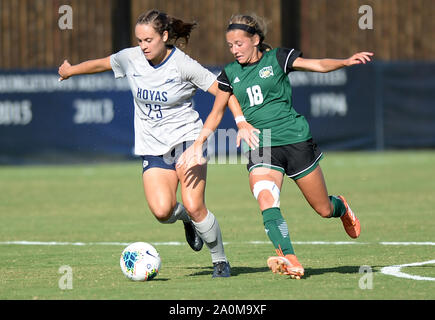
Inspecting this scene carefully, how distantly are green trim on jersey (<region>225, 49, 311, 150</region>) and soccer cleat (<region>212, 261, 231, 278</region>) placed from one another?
3.21 ft

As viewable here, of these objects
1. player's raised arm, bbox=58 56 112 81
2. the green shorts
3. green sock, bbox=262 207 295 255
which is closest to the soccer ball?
green sock, bbox=262 207 295 255

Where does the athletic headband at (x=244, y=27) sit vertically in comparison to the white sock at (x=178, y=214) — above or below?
above

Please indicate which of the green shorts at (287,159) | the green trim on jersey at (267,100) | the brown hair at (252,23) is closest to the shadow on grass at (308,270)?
the green shorts at (287,159)

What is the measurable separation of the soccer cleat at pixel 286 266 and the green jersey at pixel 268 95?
1002 millimetres

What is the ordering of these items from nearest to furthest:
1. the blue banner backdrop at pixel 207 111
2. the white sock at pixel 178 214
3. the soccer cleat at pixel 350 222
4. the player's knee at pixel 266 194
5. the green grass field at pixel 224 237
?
the green grass field at pixel 224 237 → the player's knee at pixel 266 194 → the white sock at pixel 178 214 → the soccer cleat at pixel 350 222 → the blue banner backdrop at pixel 207 111

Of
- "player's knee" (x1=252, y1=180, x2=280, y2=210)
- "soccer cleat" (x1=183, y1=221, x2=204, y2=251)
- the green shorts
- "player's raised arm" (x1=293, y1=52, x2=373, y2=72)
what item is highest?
"player's raised arm" (x1=293, y1=52, x2=373, y2=72)

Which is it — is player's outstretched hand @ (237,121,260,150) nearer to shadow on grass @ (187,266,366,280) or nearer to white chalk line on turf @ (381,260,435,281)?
shadow on grass @ (187,266,366,280)

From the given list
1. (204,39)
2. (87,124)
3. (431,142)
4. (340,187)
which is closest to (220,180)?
(340,187)

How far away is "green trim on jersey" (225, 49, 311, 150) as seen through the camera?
7.79 m

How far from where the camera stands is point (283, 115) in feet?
25.7

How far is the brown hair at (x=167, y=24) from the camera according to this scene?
782cm

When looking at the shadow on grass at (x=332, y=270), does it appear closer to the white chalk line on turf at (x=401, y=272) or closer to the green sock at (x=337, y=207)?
the white chalk line on turf at (x=401, y=272)

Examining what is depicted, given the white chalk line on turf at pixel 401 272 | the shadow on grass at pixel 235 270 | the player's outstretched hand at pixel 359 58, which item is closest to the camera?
the player's outstretched hand at pixel 359 58
